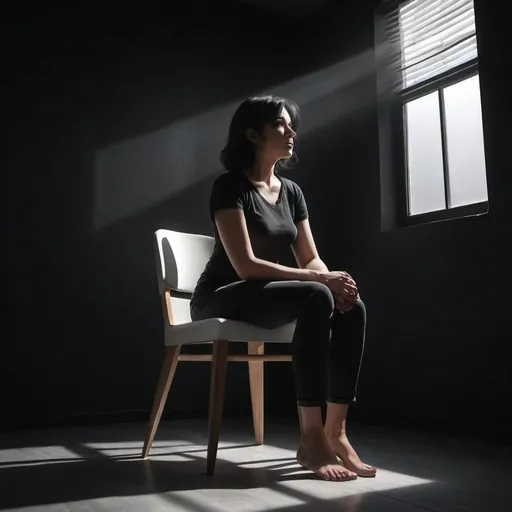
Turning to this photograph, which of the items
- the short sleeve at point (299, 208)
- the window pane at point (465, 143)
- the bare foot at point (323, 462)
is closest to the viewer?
the bare foot at point (323, 462)

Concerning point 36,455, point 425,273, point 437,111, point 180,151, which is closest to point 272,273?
point 36,455

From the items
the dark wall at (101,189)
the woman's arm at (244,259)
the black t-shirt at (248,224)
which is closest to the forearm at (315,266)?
the black t-shirt at (248,224)

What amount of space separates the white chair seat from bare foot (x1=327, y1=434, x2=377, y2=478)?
297 mm

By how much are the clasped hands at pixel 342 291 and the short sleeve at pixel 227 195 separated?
31 cm

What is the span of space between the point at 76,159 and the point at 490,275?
6.25 feet

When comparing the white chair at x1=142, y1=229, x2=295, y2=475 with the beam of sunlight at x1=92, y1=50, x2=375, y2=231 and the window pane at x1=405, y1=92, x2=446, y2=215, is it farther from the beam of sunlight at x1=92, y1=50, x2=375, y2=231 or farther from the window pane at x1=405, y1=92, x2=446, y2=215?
the window pane at x1=405, y1=92, x2=446, y2=215

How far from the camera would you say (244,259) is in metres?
1.50

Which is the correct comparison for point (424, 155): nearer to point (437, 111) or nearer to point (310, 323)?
point (437, 111)

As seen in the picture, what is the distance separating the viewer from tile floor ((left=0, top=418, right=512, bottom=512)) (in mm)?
1158

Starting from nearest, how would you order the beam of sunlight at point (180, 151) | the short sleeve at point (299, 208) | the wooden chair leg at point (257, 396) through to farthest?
the short sleeve at point (299, 208) < the wooden chair leg at point (257, 396) < the beam of sunlight at point (180, 151)

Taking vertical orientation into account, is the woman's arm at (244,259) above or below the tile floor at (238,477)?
above

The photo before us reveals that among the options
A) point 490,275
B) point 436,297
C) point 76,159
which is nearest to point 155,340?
point 76,159

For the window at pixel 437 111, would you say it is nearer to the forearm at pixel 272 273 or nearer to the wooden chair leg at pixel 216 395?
the forearm at pixel 272 273

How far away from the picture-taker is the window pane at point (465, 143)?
7.85 ft
